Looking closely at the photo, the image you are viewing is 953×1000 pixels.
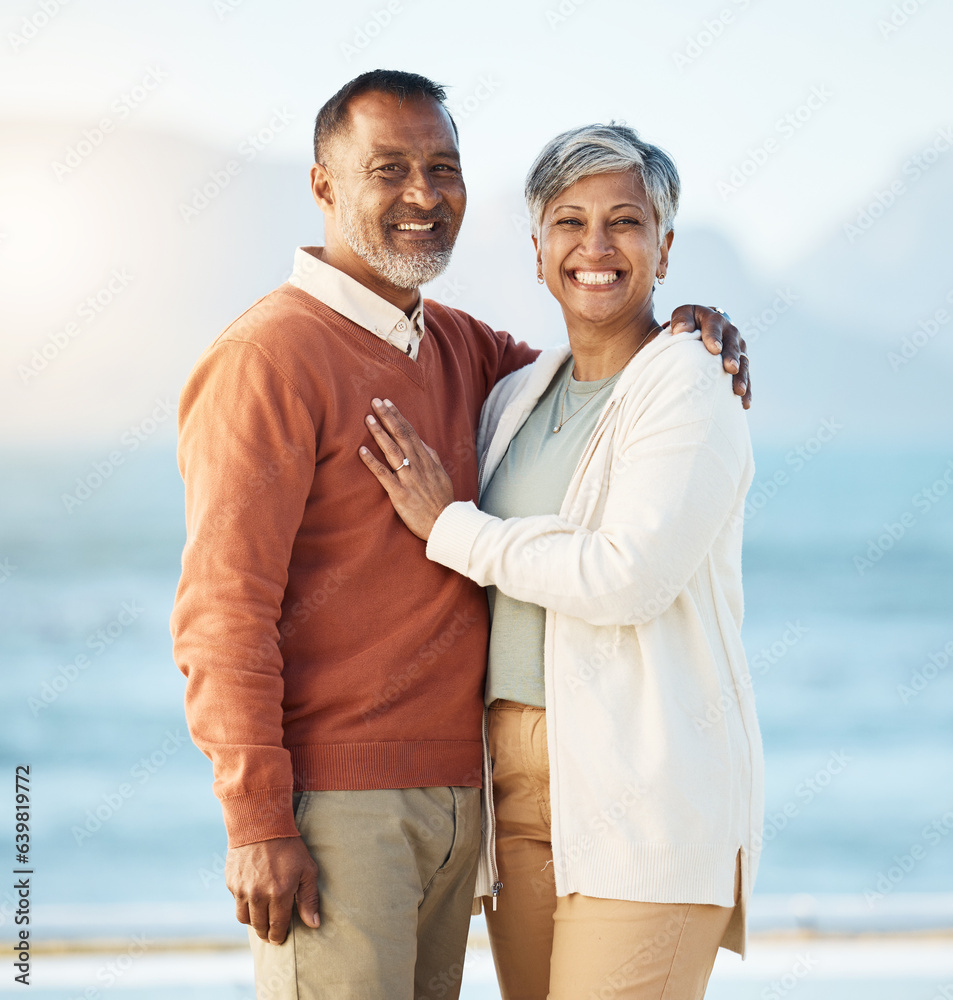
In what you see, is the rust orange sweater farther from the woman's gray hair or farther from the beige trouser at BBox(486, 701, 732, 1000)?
the woman's gray hair

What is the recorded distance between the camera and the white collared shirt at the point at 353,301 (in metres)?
1.78

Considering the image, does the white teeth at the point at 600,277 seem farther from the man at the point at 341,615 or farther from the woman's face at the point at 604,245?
the man at the point at 341,615

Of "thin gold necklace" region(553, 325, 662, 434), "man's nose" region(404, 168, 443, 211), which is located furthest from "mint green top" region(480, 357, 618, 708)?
"man's nose" region(404, 168, 443, 211)

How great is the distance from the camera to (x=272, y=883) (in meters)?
1.50

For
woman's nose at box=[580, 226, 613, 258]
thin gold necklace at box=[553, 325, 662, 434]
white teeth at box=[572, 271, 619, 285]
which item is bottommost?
thin gold necklace at box=[553, 325, 662, 434]

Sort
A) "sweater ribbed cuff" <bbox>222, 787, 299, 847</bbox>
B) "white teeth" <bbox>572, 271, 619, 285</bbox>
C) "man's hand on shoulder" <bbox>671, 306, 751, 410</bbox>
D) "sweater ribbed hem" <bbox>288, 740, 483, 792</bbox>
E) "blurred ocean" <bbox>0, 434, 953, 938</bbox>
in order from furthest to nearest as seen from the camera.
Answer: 1. "blurred ocean" <bbox>0, 434, 953, 938</bbox>
2. "white teeth" <bbox>572, 271, 619, 285</bbox>
3. "man's hand on shoulder" <bbox>671, 306, 751, 410</bbox>
4. "sweater ribbed hem" <bbox>288, 740, 483, 792</bbox>
5. "sweater ribbed cuff" <bbox>222, 787, 299, 847</bbox>

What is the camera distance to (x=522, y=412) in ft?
6.35

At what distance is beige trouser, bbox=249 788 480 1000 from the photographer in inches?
61.1

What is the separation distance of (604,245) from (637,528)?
0.53m

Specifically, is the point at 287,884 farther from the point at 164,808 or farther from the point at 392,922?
the point at 164,808

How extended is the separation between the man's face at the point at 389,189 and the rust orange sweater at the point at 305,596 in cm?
15

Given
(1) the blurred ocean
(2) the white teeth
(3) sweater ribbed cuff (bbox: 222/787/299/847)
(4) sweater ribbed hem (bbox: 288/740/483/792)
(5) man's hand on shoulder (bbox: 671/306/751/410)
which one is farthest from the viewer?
(1) the blurred ocean

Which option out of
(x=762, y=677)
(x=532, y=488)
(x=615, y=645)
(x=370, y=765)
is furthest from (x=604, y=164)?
(x=762, y=677)

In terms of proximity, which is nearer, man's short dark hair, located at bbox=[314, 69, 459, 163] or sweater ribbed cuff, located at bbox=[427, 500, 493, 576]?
sweater ribbed cuff, located at bbox=[427, 500, 493, 576]
